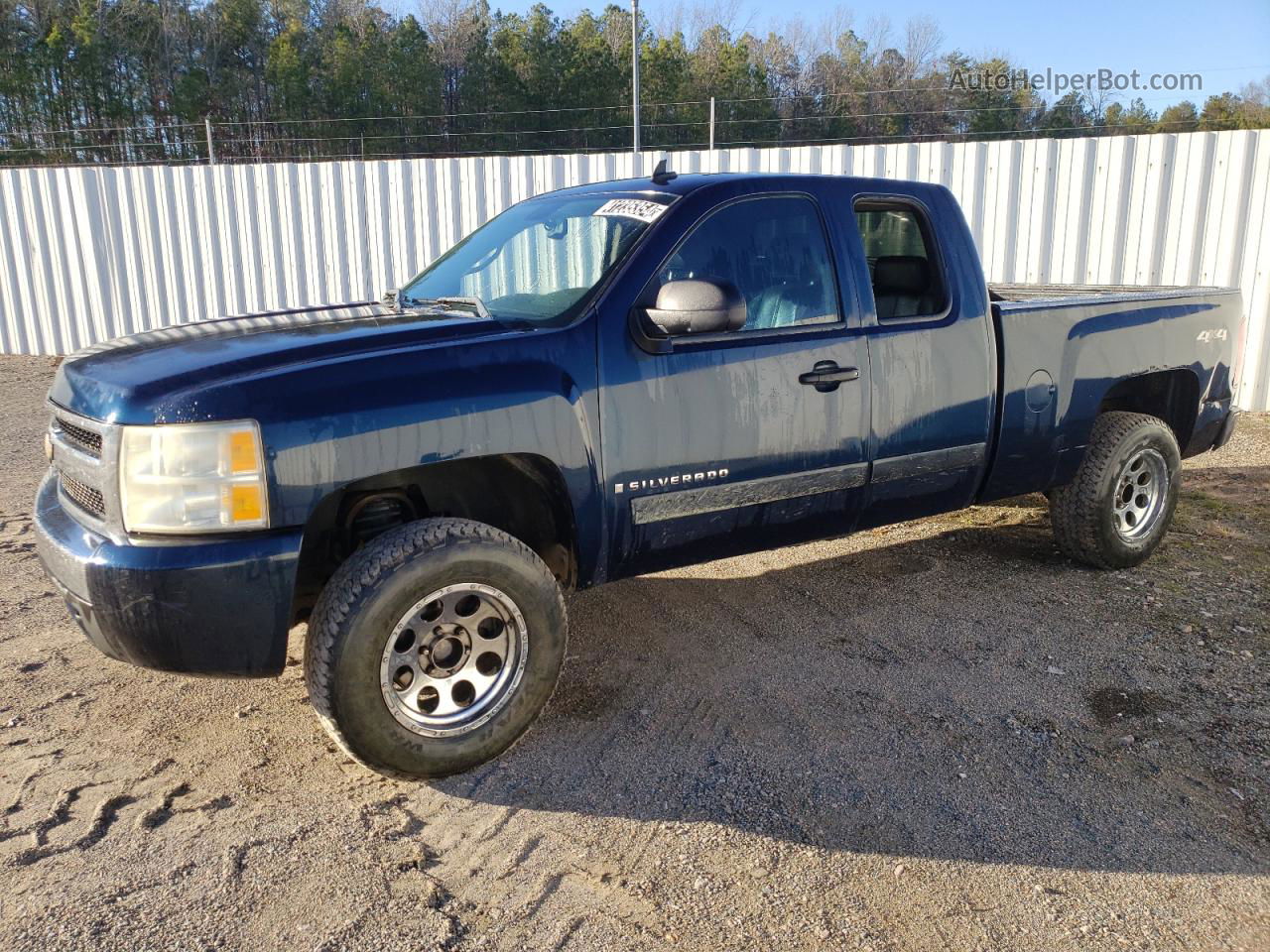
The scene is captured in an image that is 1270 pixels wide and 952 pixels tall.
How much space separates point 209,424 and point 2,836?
52.4 inches

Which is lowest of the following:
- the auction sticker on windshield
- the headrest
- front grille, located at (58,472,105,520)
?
front grille, located at (58,472,105,520)

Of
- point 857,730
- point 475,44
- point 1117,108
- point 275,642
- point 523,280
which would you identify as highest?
point 475,44

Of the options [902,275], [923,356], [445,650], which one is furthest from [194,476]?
[902,275]

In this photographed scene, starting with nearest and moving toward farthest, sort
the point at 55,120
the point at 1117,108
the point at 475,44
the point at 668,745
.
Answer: the point at 668,745 < the point at 1117,108 < the point at 55,120 < the point at 475,44

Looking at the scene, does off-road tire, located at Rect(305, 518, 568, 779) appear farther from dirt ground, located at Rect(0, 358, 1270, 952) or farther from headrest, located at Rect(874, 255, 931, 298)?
headrest, located at Rect(874, 255, 931, 298)

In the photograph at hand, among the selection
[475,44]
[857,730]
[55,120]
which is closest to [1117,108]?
[475,44]

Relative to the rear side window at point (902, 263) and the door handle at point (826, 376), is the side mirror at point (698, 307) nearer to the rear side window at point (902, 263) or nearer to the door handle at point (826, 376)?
the door handle at point (826, 376)

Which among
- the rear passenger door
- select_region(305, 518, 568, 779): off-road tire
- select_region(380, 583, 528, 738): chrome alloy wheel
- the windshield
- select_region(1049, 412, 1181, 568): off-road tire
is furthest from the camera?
select_region(1049, 412, 1181, 568): off-road tire

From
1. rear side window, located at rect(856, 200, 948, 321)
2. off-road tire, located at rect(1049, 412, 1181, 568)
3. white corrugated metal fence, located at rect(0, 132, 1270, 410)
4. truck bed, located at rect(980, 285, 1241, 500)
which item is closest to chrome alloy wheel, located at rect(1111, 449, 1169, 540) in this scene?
off-road tire, located at rect(1049, 412, 1181, 568)

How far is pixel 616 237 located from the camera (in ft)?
12.1

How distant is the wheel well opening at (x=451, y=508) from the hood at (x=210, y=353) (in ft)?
1.44

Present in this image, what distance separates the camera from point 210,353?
3141 millimetres

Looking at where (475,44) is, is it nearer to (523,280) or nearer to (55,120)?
(55,120)

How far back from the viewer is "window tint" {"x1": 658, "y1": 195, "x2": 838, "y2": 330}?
3.70 m
